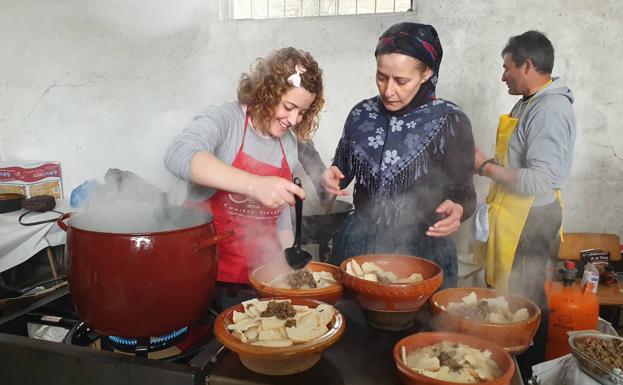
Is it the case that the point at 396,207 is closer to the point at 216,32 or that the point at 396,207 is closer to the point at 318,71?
the point at 318,71

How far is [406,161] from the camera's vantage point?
6.17 feet

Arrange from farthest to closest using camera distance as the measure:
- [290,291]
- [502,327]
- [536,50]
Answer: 1. [536,50]
2. [290,291]
3. [502,327]

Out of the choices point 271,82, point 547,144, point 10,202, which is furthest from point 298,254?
point 10,202

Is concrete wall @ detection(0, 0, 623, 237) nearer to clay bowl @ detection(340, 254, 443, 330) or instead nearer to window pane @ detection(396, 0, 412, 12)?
window pane @ detection(396, 0, 412, 12)

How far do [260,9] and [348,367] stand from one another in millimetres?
2273

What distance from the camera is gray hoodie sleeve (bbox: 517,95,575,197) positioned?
2473 millimetres

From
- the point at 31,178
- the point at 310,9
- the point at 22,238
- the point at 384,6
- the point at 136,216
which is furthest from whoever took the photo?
the point at 31,178

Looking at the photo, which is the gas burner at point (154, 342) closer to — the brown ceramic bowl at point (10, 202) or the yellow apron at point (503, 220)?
the yellow apron at point (503, 220)

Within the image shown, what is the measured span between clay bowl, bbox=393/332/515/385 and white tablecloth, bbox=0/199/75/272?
313 centimetres

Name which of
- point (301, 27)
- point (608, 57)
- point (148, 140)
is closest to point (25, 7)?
point (148, 140)

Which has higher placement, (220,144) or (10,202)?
(220,144)

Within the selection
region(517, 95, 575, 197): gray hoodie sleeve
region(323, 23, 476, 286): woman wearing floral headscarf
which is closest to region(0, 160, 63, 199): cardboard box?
region(323, 23, 476, 286): woman wearing floral headscarf

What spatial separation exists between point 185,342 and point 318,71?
1106 millimetres

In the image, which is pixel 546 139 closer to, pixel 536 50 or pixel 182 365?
pixel 536 50
